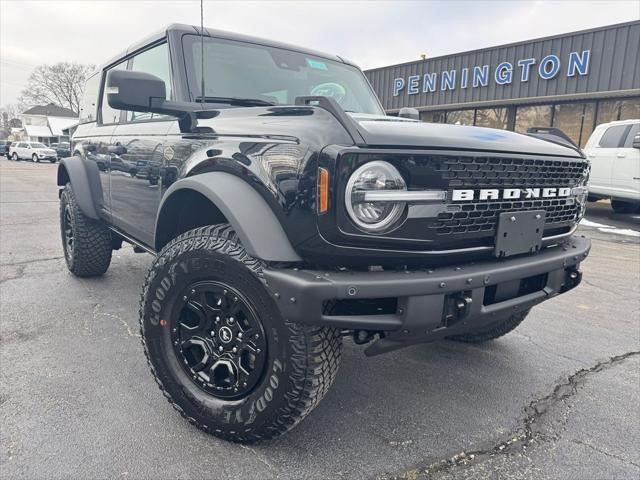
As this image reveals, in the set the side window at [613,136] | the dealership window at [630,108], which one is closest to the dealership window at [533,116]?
the dealership window at [630,108]

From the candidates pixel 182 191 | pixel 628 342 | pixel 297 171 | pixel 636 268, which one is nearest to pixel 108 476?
pixel 182 191

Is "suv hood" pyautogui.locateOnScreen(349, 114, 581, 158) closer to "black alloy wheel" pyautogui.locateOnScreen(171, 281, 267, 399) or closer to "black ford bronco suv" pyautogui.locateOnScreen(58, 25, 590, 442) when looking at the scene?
"black ford bronco suv" pyautogui.locateOnScreen(58, 25, 590, 442)

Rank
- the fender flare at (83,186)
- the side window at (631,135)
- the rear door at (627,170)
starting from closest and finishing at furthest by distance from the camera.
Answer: the fender flare at (83,186)
the rear door at (627,170)
the side window at (631,135)

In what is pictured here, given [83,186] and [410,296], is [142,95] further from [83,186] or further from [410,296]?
[83,186]

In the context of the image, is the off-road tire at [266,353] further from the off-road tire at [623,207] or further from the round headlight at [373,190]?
the off-road tire at [623,207]

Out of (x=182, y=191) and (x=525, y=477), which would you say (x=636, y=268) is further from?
(x=182, y=191)

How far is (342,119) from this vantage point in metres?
1.72

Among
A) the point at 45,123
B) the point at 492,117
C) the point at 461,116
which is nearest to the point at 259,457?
the point at 492,117

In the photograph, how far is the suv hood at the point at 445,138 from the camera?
1.72 metres

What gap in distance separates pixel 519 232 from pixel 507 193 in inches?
7.3

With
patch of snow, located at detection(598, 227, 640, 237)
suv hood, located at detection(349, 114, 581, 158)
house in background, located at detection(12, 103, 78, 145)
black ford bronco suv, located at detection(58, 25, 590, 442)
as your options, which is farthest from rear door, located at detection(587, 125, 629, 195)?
house in background, located at detection(12, 103, 78, 145)

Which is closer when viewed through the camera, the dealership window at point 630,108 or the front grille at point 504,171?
the front grille at point 504,171

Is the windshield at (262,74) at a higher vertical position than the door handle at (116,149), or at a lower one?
higher

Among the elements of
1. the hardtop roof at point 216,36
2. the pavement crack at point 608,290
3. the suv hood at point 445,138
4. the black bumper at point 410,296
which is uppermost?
the hardtop roof at point 216,36
